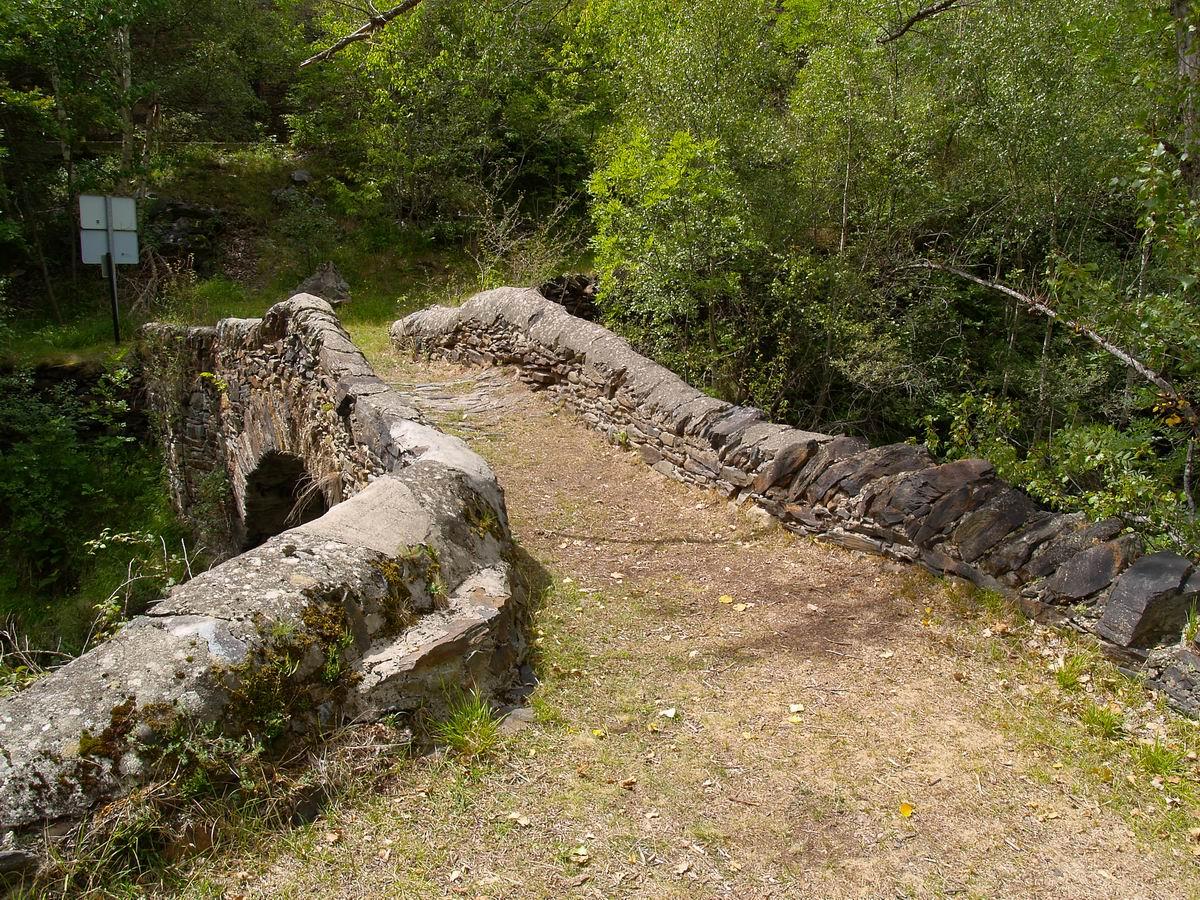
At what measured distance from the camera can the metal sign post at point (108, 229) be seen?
11938 millimetres

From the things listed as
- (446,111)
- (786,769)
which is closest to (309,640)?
(786,769)

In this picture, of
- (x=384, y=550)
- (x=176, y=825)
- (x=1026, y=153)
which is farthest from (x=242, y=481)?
(x=1026, y=153)

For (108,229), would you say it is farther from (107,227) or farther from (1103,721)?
(1103,721)

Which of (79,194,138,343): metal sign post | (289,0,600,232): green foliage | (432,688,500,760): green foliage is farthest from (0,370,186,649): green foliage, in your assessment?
(432,688,500,760): green foliage

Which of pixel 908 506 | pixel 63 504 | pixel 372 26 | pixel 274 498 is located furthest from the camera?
pixel 63 504

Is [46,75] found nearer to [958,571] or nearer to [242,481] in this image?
[242,481]

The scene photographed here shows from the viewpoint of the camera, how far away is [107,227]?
12.1m

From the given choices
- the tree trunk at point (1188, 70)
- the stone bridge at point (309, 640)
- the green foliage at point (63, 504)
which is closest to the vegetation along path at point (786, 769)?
the stone bridge at point (309, 640)

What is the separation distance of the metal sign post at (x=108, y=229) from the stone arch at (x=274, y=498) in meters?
4.97

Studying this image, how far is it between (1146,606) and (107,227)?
44.4 feet

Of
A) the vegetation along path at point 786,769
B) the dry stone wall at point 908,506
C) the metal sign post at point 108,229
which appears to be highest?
the metal sign post at point 108,229

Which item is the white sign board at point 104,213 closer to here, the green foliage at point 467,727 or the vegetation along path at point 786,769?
the vegetation along path at point 786,769

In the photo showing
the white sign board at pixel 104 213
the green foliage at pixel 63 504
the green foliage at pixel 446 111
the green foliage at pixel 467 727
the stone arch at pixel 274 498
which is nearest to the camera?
the green foliage at pixel 467 727

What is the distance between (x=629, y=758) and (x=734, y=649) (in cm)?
126
